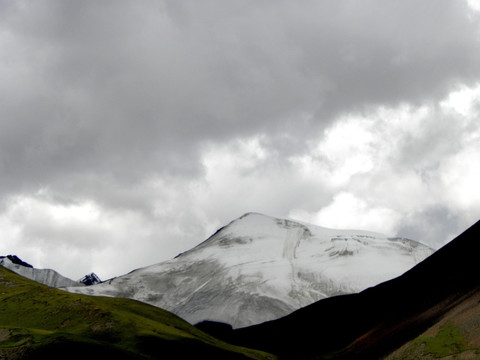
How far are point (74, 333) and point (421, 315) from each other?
66362 millimetres

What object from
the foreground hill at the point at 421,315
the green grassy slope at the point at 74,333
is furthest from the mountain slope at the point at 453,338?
the green grassy slope at the point at 74,333

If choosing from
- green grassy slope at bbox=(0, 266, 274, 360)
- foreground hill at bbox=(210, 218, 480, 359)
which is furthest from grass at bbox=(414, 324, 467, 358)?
green grassy slope at bbox=(0, 266, 274, 360)

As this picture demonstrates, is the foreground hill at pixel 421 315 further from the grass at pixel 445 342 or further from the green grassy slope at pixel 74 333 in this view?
the green grassy slope at pixel 74 333

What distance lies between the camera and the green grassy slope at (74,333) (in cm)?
7450

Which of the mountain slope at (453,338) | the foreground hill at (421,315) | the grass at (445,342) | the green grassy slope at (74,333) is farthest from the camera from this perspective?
the foreground hill at (421,315)

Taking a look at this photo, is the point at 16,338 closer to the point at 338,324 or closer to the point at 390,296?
the point at 390,296

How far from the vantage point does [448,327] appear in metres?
83.8

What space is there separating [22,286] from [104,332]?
51.8m

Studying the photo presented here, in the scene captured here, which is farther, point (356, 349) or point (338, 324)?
point (338, 324)

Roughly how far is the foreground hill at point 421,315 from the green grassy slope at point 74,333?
34400mm

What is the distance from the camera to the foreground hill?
268 feet

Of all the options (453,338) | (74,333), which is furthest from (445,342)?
(74,333)

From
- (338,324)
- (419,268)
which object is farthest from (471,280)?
(338,324)

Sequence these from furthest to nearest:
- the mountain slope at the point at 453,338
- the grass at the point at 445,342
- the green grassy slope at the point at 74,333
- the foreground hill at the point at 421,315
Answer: the foreground hill at the point at 421,315 < the green grassy slope at the point at 74,333 < the grass at the point at 445,342 < the mountain slope at the point at 453,338
